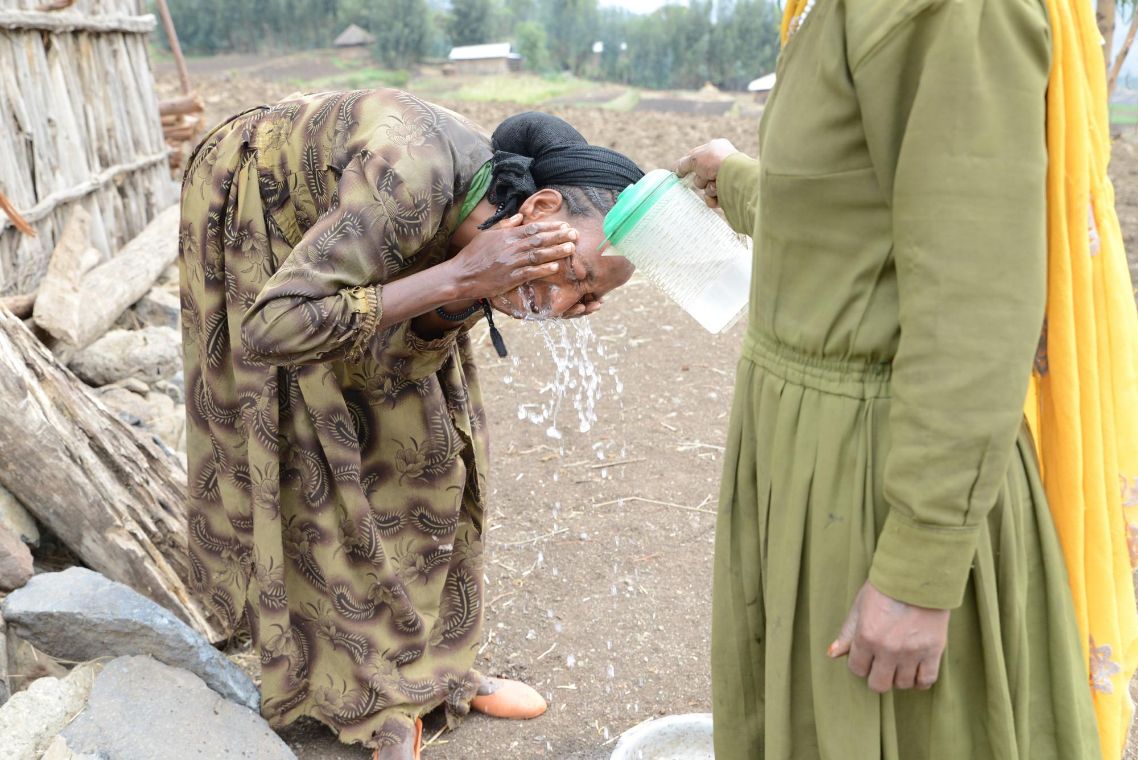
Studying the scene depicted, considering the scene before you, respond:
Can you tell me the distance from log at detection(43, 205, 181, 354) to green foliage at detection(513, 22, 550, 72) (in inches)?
1561

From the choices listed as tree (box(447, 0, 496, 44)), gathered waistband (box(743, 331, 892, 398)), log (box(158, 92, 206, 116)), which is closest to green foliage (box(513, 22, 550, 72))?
tree (box(447, 0, 496, 44))

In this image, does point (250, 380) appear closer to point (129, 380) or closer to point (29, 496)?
point (29, 496)

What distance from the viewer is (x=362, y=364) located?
2393 mm

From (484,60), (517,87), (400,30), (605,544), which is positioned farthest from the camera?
(400,30)

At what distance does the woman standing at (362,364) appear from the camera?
6.41ft

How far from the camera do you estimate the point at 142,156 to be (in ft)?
22.7

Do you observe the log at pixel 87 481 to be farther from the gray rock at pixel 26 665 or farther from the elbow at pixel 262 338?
the elbow at pixel 262 338

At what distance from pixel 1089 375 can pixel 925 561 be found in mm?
336

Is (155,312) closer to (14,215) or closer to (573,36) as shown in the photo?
(14,215)

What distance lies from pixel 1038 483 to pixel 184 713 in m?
2.05

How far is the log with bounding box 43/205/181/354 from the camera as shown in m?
4.72

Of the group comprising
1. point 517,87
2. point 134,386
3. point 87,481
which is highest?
point 87,481

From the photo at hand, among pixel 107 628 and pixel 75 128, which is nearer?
pixel 107 628

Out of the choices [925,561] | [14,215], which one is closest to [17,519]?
[14,215]
